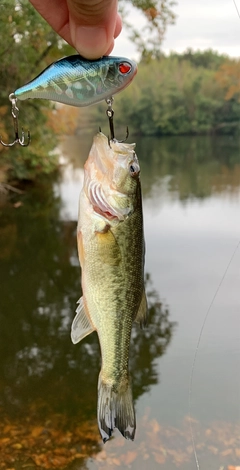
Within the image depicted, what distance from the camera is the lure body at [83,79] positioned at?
5.97ft

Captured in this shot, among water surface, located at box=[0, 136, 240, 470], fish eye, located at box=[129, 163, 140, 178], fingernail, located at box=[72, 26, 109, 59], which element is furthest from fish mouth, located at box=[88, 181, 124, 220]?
water surface, located at box=[0, 136, 240, 470]

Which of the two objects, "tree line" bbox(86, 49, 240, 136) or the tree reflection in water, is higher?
"tree line" bbox(86, 49, 240, 136)

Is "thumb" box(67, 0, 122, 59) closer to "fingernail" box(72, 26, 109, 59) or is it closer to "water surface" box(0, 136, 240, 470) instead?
"fingernail" box(72, 26, 109, 59)

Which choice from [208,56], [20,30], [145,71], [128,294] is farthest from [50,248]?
[208,56]

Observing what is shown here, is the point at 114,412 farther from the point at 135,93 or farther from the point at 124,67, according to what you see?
the point at 135,93

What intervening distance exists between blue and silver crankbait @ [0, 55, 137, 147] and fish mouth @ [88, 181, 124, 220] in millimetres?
351

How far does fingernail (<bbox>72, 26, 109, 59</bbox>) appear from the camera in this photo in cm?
179

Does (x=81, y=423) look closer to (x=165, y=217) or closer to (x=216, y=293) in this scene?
(x=216, y=293)

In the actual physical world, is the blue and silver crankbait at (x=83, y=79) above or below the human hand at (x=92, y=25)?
below

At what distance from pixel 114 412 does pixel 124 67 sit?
1.44 m

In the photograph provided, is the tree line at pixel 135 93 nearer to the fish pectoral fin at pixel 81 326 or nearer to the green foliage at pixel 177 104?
the green foliage at pixel 177 104

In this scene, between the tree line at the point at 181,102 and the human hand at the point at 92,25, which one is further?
the tree line at the point at 181,102

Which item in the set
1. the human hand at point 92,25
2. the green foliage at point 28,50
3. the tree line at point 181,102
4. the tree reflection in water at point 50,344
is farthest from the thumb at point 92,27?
the tree line at point 181,102

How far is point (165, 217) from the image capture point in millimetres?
14680
